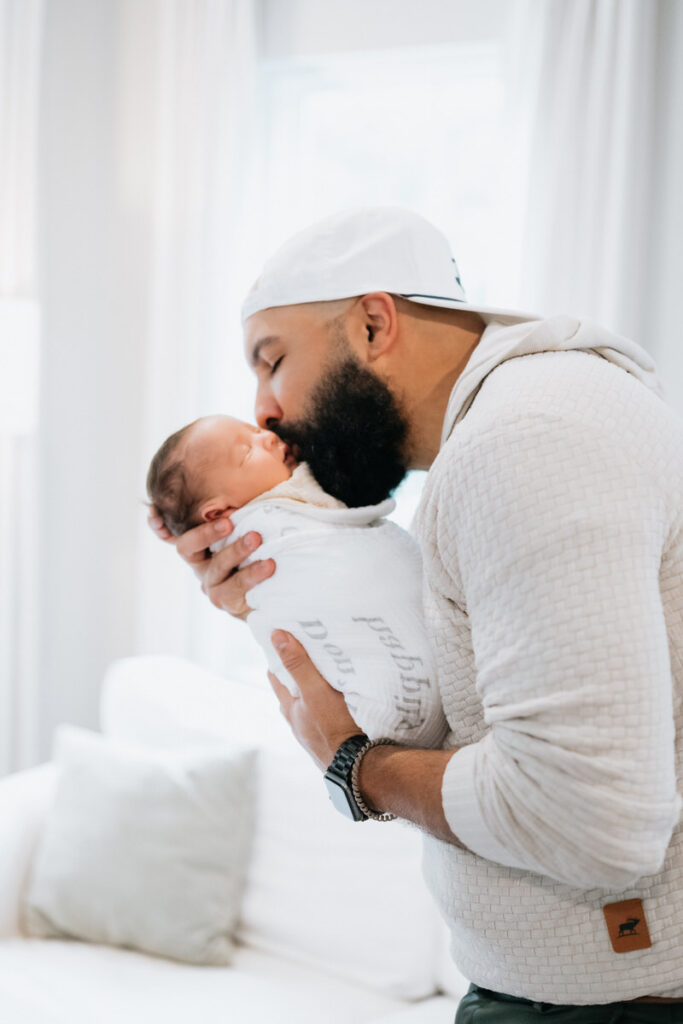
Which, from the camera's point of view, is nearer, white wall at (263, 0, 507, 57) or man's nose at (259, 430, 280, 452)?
man's nose at (259, 430, 280, 452)

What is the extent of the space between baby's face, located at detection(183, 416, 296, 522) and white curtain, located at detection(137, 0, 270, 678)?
1683 mm

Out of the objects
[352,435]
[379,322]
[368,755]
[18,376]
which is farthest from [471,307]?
[18,376]

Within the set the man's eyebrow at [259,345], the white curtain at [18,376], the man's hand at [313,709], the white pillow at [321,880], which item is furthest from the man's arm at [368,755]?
the white curtain at [18,376]

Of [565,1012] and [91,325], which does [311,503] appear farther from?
[91,325]

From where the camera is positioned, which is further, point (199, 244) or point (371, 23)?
point (199, 244)

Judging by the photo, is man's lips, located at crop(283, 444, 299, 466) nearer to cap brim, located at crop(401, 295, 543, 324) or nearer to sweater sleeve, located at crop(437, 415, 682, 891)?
cap brim, located at crop(401, 295, 543, 324)

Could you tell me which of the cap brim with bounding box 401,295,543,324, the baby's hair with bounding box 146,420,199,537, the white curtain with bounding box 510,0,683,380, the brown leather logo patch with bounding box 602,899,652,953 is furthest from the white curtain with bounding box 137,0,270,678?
the brown leather logo patch with bounding box 602,899,652,953

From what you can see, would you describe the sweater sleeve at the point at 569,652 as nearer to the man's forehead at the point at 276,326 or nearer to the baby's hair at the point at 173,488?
the man's forehead at the point at 276,326

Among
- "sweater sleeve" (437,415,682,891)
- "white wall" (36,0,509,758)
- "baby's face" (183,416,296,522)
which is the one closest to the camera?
"sweater sleeve" (437,415,682,891)

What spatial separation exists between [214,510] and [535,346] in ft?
1.79

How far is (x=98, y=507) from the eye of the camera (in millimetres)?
3346

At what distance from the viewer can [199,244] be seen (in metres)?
2.95

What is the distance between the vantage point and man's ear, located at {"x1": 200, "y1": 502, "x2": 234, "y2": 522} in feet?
4.27

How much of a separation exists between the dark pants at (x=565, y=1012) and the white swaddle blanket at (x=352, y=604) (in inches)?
11.2
